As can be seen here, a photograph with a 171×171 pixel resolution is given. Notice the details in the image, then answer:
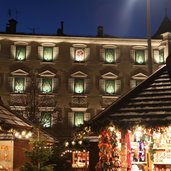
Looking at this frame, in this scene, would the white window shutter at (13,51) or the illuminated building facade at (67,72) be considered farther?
the white window shutter at (13,51)

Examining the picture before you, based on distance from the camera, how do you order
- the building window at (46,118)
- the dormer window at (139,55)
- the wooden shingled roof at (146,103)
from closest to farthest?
the wooden shingled roof at (146,103) < the building window at (46,118) < the dormer window at (139,55)

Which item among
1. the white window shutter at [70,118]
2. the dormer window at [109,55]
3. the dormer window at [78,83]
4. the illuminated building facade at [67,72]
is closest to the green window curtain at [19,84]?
the illuminated building facade at [67,72]

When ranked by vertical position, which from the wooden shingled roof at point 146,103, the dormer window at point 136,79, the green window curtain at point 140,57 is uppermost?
the green window curtain at point 140,57

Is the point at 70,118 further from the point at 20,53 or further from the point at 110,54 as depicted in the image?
the point at 20,53

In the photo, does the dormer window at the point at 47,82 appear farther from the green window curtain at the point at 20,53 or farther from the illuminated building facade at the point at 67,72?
the green window curtain at the point at 20,53

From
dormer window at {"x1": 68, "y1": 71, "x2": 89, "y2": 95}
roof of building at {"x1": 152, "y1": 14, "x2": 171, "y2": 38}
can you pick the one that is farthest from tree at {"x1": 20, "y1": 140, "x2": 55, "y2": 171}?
roof of building at {"x1": 152, "y1": 14, "x2": 171, "y2": 38}

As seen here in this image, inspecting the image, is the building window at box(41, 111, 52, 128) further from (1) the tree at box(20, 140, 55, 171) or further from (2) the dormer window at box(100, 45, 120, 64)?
(1) the tree at box(20, 140, 55, 171)

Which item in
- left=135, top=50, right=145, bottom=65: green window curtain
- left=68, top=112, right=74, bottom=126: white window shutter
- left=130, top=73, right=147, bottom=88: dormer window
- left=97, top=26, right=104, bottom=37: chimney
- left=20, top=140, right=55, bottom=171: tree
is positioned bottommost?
left=20, top=140, right=55, bottom=171: tree

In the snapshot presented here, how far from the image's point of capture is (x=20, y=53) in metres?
40.2

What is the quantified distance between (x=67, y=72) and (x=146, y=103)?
28992mm

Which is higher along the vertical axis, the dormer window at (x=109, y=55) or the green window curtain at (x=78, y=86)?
the dormer window at (x=109, y=55)

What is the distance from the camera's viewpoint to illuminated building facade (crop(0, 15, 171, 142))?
39.7 m

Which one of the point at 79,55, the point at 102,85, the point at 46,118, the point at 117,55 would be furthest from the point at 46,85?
the point at 117,55

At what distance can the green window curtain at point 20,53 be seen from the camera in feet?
132
